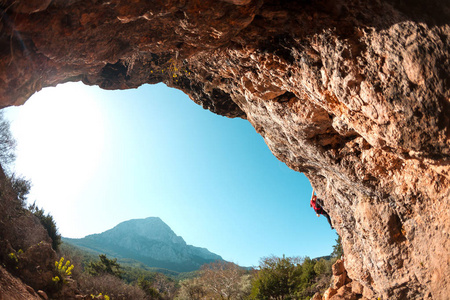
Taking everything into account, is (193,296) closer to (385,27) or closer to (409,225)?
(409,225)

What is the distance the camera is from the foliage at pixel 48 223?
699 inches

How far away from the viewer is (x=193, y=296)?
24328 mm

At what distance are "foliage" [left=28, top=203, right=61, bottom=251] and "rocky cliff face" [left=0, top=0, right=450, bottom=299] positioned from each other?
1778 cm

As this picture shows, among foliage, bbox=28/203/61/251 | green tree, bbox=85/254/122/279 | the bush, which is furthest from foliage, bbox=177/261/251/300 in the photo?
foliage, bbox=28/203/61/251

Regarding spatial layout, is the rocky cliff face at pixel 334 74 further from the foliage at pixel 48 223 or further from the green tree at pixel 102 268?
the green tree at pixel 102 268

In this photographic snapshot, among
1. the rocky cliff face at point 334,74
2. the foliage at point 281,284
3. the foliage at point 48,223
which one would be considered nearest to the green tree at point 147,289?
the foliage at point 48,223

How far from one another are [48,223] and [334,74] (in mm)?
23537

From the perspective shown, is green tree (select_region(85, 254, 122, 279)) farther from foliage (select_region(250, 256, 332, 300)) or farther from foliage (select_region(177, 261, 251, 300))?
foliage (select_region(250, 256, 332, 300))

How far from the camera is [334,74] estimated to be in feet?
12.2

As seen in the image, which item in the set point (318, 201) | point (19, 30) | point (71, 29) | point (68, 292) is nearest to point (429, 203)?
point (318, 201)

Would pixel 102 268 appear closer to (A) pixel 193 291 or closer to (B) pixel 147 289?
(B) pixel 147 289

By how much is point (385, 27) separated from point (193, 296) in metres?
28.8

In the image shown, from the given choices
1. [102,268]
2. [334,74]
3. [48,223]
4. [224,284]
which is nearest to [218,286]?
[224,284]

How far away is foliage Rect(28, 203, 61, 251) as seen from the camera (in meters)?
17.8
